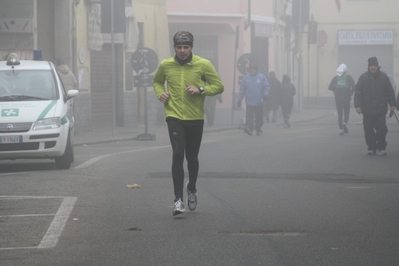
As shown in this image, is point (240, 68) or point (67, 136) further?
point (240, 68)

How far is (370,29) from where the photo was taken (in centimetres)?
5753

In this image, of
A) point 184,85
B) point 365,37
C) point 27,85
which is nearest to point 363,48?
point 365,37

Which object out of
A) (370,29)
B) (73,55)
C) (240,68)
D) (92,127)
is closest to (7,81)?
(73,55)

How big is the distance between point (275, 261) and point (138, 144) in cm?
1554

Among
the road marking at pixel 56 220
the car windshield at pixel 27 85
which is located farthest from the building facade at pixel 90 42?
the road marking at pixel 56 220

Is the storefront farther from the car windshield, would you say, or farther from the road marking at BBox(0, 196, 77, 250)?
the road marking at BBox(0, 196, 77, 250)

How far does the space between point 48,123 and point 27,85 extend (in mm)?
1162

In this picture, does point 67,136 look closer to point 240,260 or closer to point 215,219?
point 215,219

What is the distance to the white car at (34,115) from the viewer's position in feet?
46.4

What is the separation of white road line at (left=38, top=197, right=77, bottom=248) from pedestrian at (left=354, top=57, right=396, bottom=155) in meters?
8.15

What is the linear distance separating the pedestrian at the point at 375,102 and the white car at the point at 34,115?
5337 millimetres

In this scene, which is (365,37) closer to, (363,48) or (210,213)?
(363,48)

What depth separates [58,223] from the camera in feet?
29.3

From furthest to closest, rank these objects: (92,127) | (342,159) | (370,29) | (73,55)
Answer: (370,29) → (92,127) → (73,55) → (342,159)
